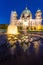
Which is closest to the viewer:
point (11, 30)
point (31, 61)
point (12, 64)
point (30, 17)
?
point (12, 64)

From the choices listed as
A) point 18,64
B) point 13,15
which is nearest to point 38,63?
point 18,64

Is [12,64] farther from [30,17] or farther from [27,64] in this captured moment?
[30,17]

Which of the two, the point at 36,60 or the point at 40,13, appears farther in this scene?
the point at 40,13

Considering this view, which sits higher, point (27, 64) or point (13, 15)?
point (13, 15)

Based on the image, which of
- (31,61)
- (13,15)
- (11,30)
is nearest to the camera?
(31,61)

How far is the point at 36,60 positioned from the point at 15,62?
308 mm

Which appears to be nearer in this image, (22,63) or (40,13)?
(22,63)

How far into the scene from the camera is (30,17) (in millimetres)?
16625

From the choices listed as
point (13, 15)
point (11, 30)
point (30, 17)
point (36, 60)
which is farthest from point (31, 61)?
point (13, 15)

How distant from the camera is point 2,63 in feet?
6.53

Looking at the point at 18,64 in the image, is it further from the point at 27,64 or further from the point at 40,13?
the point at 40,13

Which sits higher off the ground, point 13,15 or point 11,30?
point 13,15

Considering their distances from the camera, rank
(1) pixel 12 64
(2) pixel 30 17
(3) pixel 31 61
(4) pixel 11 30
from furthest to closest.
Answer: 1. (2) pixel 30 17
2. (4) pixel 11 30
3. (3) pixel 31 61
4. (1) pixel 12 64

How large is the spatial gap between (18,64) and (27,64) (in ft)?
0.37
